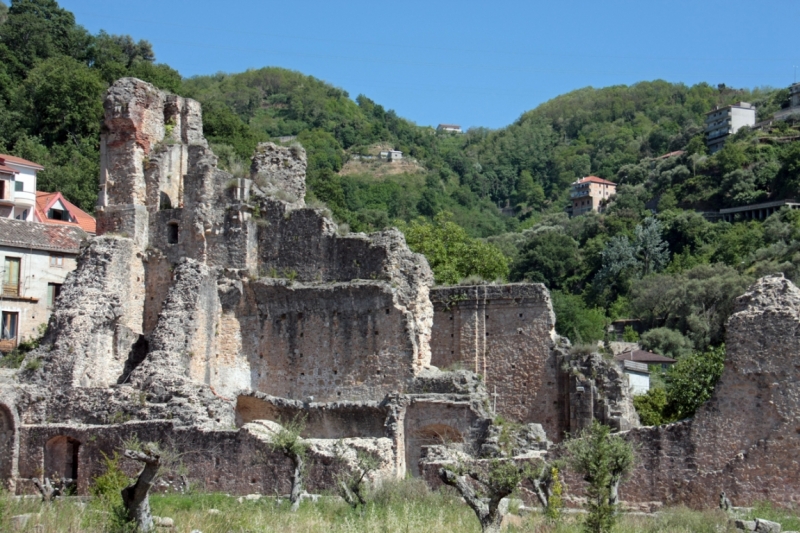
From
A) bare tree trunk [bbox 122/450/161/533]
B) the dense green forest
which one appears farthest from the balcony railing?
bare tree trunk [bbox 122/450/161/533]

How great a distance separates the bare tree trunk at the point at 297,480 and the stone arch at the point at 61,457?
25.1 ft

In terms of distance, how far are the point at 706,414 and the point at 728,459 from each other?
0.94 meters

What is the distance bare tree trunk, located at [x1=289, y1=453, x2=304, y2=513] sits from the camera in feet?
70.2

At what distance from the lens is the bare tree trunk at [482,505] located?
1778 centimetres

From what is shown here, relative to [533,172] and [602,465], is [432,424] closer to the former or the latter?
[602,465]

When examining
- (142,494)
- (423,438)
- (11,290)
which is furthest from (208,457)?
(11,290)

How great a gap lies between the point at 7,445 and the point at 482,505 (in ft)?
48.4

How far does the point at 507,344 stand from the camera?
1244 inches

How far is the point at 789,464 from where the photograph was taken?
20141 mm

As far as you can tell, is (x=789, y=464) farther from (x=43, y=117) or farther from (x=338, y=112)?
(x=338, y=112)

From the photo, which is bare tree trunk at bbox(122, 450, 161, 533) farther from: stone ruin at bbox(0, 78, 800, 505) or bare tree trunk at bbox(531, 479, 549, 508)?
bare tree trunk at bbox(531, 479, 549, 508)

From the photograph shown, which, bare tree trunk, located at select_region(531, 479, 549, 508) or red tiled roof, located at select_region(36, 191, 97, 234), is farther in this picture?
red tiled roof, located at select_region(36, 191, 97, 234)

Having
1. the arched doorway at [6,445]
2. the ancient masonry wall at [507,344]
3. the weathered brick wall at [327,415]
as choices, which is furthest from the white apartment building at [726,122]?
the arched doorway at [6,445]

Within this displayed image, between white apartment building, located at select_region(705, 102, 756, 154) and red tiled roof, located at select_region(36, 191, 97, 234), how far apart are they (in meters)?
99.3
